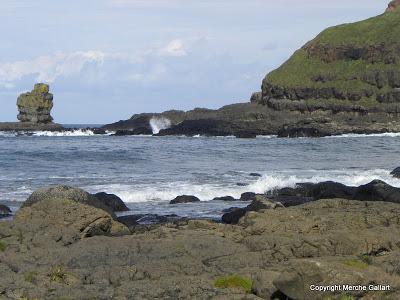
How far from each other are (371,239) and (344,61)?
128 m

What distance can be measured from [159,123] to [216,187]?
90.8 meters

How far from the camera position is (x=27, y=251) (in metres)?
12.5

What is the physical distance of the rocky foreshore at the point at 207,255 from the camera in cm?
945

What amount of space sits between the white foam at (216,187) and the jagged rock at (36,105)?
96.3 meters

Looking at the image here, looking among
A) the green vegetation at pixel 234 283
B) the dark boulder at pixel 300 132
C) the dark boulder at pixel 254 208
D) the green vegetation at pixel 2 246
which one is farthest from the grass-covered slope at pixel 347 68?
the green vegetation at pixel 234 283

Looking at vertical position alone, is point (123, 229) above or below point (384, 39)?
below

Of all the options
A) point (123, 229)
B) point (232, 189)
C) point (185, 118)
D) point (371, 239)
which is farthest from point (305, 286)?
point (185, 118)

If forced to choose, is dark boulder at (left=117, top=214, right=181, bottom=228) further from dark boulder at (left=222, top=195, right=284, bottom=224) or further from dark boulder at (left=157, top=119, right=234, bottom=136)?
dark boulder at (left=157, top=119, right=234, bottom=136)

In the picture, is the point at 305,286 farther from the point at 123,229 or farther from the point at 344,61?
the point at 344,61

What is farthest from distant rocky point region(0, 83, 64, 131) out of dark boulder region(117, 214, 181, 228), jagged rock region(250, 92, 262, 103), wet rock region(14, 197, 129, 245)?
wet rock region(14, 197, 129, 245)

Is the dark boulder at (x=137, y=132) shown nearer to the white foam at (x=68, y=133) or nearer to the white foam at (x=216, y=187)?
the white foam at (x=68, y=133)

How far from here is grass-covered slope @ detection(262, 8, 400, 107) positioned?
4889 inches

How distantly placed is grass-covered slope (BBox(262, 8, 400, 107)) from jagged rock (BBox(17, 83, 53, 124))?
38380 millimetres

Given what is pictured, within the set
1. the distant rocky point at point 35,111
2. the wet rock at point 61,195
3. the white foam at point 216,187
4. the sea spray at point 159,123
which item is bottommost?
the white foam at point 216,187
